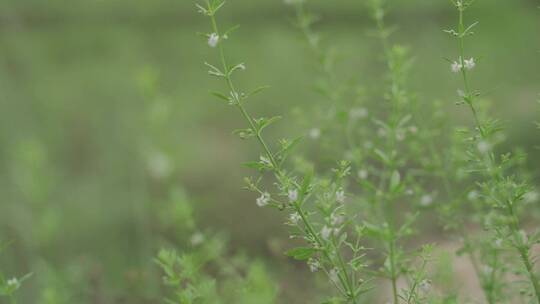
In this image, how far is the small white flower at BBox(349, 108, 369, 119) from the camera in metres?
1.94

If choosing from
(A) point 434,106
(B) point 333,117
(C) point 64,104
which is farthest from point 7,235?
(A) point 434,106

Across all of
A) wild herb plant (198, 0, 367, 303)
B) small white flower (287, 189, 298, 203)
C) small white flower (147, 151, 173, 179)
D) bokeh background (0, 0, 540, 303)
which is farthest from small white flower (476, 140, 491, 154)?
bokeh background (0, 0, 540, 303)

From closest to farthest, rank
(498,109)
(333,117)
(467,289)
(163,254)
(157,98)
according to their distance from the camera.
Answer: (163,254), (333,117), (467,289), (157,98), (498,109)

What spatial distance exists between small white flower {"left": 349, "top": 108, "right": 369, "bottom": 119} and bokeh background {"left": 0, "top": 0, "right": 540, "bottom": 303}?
1.81 metres

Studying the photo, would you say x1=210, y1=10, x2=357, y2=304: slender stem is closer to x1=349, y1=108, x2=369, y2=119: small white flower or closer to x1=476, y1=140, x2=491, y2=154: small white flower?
x1=476, y1=140, x2=491, y2=154: small white flower

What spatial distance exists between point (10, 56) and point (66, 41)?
392 millimetres

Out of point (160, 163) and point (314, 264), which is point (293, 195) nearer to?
point (314, 264)

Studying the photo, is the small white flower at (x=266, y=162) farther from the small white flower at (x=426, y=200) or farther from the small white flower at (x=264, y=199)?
the small white flower at (x=426, y=200)

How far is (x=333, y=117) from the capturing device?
205cm

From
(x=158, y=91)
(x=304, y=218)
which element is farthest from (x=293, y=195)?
(x=158, y=91)

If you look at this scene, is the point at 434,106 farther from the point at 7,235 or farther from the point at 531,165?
the point at 7,235

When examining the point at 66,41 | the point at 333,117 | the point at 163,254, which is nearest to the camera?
the point at 163,254

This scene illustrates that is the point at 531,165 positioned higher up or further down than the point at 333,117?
higher up

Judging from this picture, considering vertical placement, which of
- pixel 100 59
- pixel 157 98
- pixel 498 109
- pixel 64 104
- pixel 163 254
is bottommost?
pixel 163 254
